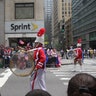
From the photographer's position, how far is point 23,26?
40281 mm

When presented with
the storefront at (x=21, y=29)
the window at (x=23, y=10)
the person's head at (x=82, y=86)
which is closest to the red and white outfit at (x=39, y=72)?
the person's head at (x=82, y=86)

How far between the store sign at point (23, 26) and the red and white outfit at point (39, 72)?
30542mm

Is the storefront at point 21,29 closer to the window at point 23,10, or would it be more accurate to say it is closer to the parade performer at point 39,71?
the window at point 23,10

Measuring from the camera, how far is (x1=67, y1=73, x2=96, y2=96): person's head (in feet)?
7.54

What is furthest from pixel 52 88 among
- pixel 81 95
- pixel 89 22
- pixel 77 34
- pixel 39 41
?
pixel 77 34

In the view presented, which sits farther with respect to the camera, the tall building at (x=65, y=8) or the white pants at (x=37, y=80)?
the tall building at (x=65, y=8)

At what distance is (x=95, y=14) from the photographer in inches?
3932

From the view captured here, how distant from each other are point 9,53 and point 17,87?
13.9 meters

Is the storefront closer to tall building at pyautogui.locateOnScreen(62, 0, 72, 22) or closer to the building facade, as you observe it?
the building facade

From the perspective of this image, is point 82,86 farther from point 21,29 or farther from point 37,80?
point 21,29

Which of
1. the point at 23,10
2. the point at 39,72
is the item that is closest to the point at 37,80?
the point at 39,72

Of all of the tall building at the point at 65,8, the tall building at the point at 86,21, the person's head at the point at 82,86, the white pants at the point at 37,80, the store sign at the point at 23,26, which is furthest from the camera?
the tall building at the point at 65,8

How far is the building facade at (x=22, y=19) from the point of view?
40.2m

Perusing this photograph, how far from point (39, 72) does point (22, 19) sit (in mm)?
31210
